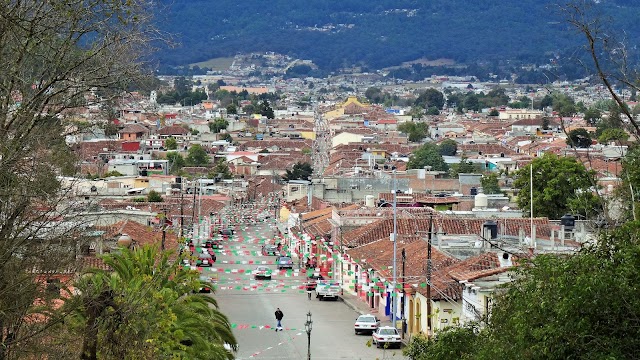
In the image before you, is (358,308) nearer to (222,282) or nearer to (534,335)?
(222,282)

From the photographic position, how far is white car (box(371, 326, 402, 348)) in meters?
30.9

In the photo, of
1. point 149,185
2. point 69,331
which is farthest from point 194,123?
point 69,331

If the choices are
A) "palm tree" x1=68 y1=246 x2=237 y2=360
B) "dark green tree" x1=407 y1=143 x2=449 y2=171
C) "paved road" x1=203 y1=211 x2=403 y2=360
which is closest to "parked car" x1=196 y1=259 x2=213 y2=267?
"paved road" x1=203 y1=211 x2=403 y2=360

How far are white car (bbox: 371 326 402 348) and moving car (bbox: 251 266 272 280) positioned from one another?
526 inches

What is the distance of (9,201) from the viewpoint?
12.1m

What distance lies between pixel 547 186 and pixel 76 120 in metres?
42.7

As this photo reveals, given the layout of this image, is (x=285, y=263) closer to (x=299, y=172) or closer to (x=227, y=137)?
(x=299, y=172)

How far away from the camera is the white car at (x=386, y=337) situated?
30948 mm

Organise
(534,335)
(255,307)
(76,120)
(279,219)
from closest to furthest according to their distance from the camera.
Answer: (76,120) → (534,335) → (255,307) → (279,219)

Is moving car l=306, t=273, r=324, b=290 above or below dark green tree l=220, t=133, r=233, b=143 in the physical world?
below

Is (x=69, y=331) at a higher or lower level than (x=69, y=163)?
lower

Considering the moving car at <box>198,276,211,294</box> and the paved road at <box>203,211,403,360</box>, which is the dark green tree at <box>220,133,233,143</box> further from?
the moving car at <box>198,276,211,294</box>

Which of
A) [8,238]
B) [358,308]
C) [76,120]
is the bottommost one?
[358,308]

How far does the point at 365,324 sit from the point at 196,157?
221 feet
